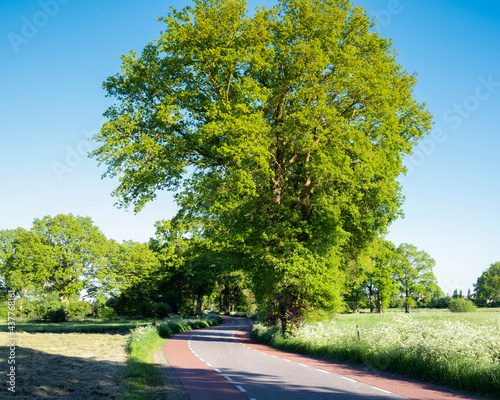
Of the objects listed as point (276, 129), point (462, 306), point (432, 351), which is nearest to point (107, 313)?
point (276, 129)

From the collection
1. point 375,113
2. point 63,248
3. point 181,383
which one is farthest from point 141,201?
point 63,248

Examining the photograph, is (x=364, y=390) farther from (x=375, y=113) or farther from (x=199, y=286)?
(x=199, y=286)

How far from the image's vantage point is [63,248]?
176 ft

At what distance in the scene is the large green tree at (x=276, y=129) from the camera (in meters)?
17.7

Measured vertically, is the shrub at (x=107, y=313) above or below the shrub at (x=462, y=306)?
below

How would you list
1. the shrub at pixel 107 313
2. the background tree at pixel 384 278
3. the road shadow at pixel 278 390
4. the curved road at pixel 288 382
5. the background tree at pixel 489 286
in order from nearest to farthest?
the road shadow at pixel 278 390
the curved road at pixel 288 382
the shrub at pixel 107 313
the background tree at pixel 384 278
the background tree at pixel 489 286

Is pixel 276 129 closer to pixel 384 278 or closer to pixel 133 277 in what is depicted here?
pixel 133 277

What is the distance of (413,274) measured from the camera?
69000mm

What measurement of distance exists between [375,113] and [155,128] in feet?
37.1

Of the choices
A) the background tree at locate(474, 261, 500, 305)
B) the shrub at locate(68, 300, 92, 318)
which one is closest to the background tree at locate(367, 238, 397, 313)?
the background tree at locate(474, 261, 500, 305)

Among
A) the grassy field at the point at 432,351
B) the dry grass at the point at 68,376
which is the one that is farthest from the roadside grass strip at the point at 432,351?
the dry grass at the point at 68,376

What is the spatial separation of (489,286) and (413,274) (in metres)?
45.4

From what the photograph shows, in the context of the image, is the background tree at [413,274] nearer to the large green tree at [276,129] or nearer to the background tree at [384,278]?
the background tree at [384,278]

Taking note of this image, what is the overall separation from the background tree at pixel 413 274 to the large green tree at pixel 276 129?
52917 mm
